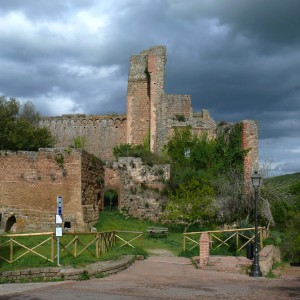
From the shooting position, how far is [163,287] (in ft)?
45.6

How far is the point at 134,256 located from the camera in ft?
62.9

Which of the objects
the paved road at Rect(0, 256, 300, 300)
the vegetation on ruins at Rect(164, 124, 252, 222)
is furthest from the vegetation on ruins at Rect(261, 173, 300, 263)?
the paved road at Rect(0, 256, 300, 300)

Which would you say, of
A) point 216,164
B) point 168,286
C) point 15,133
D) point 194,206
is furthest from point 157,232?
point 15,133

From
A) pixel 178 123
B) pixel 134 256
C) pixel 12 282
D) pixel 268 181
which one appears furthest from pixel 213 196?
pixel 12 282

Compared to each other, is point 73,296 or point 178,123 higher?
point 178,123

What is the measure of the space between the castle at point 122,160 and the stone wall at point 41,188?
5 cm

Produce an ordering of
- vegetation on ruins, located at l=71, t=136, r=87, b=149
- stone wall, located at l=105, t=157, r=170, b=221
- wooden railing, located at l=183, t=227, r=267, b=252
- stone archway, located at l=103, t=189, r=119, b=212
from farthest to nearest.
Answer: vegetation on ruins, located at l=71, t=136, r=87, b=149 < stone archway, located at l=103, t=189, r=119, b=212 < stone wall, located at l=105, t=157, r=170, b=221 < wooden railing, located at l=183, t=227, r=267, b=252

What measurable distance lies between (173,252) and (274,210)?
49.7 ft

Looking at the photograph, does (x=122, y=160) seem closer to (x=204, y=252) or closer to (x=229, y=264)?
(x=204, y=252)

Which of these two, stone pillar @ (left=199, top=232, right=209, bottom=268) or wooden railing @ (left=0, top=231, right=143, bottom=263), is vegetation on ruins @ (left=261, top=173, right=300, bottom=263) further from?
wooden railing @ (left=0, top=231, right=143, bottom=263)

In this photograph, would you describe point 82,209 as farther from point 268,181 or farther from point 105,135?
point 105,135

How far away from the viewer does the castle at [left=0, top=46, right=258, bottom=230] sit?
87.1ft

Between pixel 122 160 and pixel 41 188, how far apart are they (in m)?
8.91

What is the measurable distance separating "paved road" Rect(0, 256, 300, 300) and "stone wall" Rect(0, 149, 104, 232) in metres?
9.30
